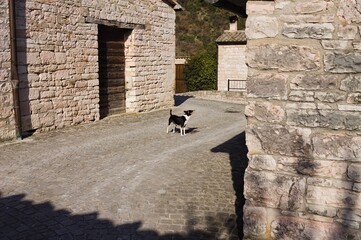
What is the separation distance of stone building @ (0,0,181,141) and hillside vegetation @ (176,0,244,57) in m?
29.8

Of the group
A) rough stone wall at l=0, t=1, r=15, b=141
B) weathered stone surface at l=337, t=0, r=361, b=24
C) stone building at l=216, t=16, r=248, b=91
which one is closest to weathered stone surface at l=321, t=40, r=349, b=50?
weathered stone surface at l=337, t=0, r=361, b=24

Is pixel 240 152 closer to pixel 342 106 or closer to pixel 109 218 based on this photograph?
pixel 109 218

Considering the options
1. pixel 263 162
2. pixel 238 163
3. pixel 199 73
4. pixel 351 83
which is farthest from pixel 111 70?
pixel 199 73

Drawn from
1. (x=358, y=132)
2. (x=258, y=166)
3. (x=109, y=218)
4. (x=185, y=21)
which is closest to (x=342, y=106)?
(x=358, y=132)

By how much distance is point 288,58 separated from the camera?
340 cm

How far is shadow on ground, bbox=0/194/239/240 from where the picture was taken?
3.94 metres

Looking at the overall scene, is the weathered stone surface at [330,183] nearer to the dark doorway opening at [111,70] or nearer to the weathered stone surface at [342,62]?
the weathered stone surface at [342,62]

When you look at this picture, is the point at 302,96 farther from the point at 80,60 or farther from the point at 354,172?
the point at 80,60

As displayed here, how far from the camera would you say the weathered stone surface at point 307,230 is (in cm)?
328

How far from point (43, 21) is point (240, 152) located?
576cm

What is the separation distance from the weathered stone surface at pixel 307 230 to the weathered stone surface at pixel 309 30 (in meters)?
1.64

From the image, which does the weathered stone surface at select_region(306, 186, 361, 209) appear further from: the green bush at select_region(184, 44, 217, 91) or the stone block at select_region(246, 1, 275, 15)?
the green bush at select_region(184, 44, 217, 91)

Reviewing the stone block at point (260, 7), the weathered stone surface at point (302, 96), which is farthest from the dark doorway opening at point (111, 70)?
the weathered stone surface at point (302, 96)

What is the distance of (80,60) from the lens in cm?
1051
